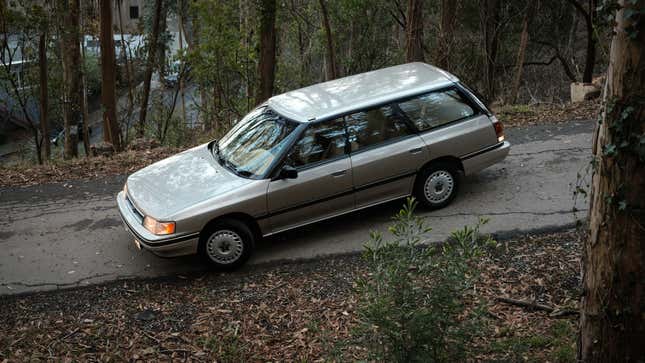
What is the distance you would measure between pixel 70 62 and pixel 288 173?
16363 millimetres

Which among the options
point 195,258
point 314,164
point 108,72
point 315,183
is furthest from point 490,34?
point 195,258

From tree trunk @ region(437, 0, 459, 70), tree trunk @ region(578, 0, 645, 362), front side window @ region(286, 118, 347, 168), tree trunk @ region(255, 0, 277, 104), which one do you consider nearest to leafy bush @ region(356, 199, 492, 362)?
tree trunk @ region(578, 0, 645, 362)

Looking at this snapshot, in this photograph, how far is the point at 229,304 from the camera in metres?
7.10

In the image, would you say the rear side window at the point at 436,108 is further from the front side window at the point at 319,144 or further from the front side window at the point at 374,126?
the front side window at the point at 319,144

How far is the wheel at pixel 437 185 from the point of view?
27.9 ft

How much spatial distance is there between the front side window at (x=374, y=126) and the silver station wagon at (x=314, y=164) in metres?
0.01

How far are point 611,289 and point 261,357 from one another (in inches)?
119

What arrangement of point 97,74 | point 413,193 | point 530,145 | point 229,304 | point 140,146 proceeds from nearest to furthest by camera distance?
point 229,304 < point 413,193 < point 530,145 < point 140,146 < point 97,74

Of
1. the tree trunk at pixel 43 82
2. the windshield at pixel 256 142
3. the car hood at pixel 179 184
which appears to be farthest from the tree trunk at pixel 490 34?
the car hood at pixel 179 184

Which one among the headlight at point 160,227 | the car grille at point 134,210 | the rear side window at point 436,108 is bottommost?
the headlight at point 160,227

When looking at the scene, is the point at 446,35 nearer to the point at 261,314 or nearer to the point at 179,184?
the point at 179,184

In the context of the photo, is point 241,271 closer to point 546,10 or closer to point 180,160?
point 180,160

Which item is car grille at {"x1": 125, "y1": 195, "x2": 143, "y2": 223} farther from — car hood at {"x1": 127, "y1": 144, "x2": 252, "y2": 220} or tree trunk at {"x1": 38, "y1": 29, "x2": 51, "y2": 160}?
tree trunk at {"x1": 38, "y1": 29, "x2": 51, "y2": 160}

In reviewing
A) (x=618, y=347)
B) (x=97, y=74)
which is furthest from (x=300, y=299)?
(x=97, y=74)
